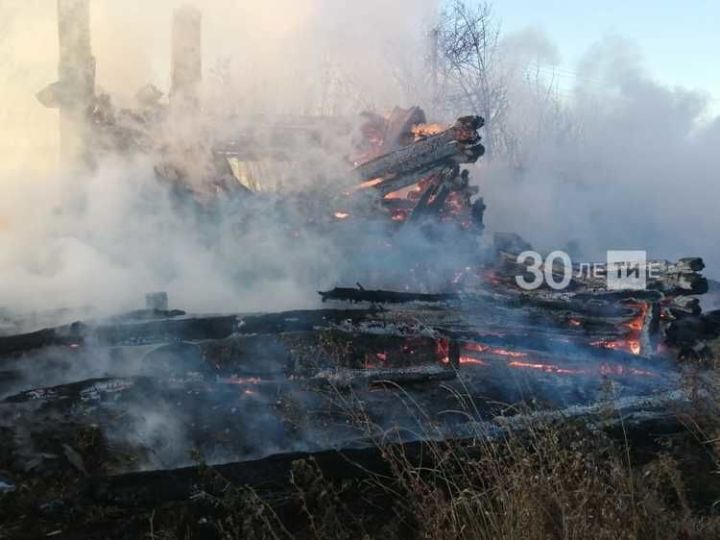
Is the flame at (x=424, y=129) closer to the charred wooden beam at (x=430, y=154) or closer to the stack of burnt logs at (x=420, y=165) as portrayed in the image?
the stack of burnt logs at (x=420, y=165)

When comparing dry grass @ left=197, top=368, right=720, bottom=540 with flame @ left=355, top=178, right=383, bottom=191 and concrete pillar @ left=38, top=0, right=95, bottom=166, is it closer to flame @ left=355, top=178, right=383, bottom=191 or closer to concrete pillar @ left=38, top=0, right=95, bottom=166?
flame @ left=355, top=178, right=383, bottom=191

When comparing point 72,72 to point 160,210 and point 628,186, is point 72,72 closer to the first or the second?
point 160,210

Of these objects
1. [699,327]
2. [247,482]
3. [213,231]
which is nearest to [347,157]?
[213,231]

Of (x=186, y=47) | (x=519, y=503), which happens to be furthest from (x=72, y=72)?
(x=519, y=503)

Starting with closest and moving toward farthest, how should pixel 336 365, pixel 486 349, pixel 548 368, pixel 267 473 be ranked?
pixel 267 473 < pixel 336 365 < pixel 548 368 < pixel 486 349

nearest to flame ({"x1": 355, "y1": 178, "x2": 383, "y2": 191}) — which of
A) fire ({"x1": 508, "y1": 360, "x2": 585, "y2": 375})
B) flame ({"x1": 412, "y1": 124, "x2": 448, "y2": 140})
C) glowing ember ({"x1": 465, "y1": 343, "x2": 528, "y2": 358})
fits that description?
flame ({"x1": 412, "y1": 124, "x2": 448, "y2": 140})

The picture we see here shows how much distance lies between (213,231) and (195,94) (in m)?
2.33

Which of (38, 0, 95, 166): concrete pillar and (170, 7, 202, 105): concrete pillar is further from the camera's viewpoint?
(170, 7, 202, 105): concrete pillar

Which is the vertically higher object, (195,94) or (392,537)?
(195,94)

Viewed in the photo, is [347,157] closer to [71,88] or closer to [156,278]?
[156,278]

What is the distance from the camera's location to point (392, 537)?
11.8 feet

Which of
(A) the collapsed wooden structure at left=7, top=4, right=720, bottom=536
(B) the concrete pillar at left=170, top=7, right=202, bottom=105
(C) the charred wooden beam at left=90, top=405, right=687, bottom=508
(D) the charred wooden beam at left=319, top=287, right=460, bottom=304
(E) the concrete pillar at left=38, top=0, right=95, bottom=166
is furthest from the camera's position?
(B) the concrete pillar at left=170, top=7, right=202, bottom=105

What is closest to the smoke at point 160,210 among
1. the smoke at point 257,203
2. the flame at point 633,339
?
the smoke at point 257,203

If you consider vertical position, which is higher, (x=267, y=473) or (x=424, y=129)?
(x=424, y=129)
